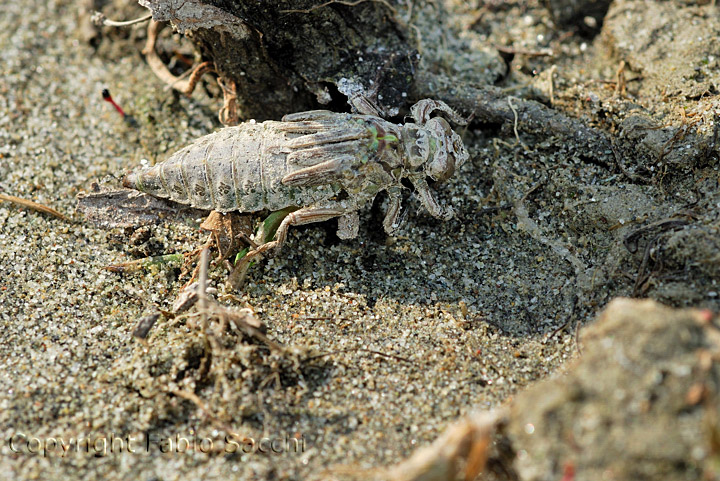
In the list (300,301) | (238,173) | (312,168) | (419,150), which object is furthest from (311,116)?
(300,301)

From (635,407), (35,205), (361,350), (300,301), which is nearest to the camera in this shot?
(635,407)

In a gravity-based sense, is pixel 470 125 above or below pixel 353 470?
above

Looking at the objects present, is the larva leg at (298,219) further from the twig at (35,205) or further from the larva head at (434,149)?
the twig at (35,205)

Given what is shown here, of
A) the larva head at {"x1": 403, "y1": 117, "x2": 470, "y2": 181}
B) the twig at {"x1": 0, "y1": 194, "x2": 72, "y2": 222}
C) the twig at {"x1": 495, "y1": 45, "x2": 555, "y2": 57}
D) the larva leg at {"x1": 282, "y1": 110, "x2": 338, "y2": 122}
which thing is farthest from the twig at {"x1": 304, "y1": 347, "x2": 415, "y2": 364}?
the twig at {"x1": 495, "y1": 45, "x2": 555, "y2": 57}

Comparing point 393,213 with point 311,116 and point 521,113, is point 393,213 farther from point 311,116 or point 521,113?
point 521,113

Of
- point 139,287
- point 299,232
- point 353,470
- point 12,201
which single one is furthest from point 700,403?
point 12,201

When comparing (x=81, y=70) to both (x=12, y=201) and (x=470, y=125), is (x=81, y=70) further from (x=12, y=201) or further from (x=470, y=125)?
(x=470, y=125)

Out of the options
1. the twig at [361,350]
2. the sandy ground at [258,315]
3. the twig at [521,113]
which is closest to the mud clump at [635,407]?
the sandy ground at [258,315]
